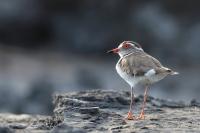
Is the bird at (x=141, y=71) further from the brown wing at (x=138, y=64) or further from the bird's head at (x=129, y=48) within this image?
the bird's head at (x=129, y=48)

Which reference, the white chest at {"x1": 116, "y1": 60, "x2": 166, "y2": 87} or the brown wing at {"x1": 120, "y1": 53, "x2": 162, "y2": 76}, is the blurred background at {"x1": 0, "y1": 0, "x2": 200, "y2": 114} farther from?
the white chest at {"x1": 116, "y1": 60, "x2": 166, "y2": 87}

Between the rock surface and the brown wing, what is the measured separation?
0.66 meters

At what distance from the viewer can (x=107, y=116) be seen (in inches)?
412

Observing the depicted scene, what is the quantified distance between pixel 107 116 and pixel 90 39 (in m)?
17.4

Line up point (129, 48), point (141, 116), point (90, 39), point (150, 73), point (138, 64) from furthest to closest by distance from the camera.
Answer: point (90, 39), point (129, 48), point (141, 116), point (138, 64), point (150, 73)

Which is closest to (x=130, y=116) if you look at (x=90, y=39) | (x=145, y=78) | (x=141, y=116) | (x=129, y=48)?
(x=141, y=116)

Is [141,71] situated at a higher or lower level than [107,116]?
higher

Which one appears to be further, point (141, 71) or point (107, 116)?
point (107, 116)

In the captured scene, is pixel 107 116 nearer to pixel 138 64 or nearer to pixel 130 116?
pixel 130 116

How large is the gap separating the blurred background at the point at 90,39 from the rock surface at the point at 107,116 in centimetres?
1045

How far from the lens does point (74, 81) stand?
22.9m

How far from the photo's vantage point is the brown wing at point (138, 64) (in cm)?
1038

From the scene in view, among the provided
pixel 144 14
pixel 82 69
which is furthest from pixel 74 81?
pixel 144 14

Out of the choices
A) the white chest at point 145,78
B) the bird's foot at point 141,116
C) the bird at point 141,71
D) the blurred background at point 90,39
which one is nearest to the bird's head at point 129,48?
the bird at point 141,71
